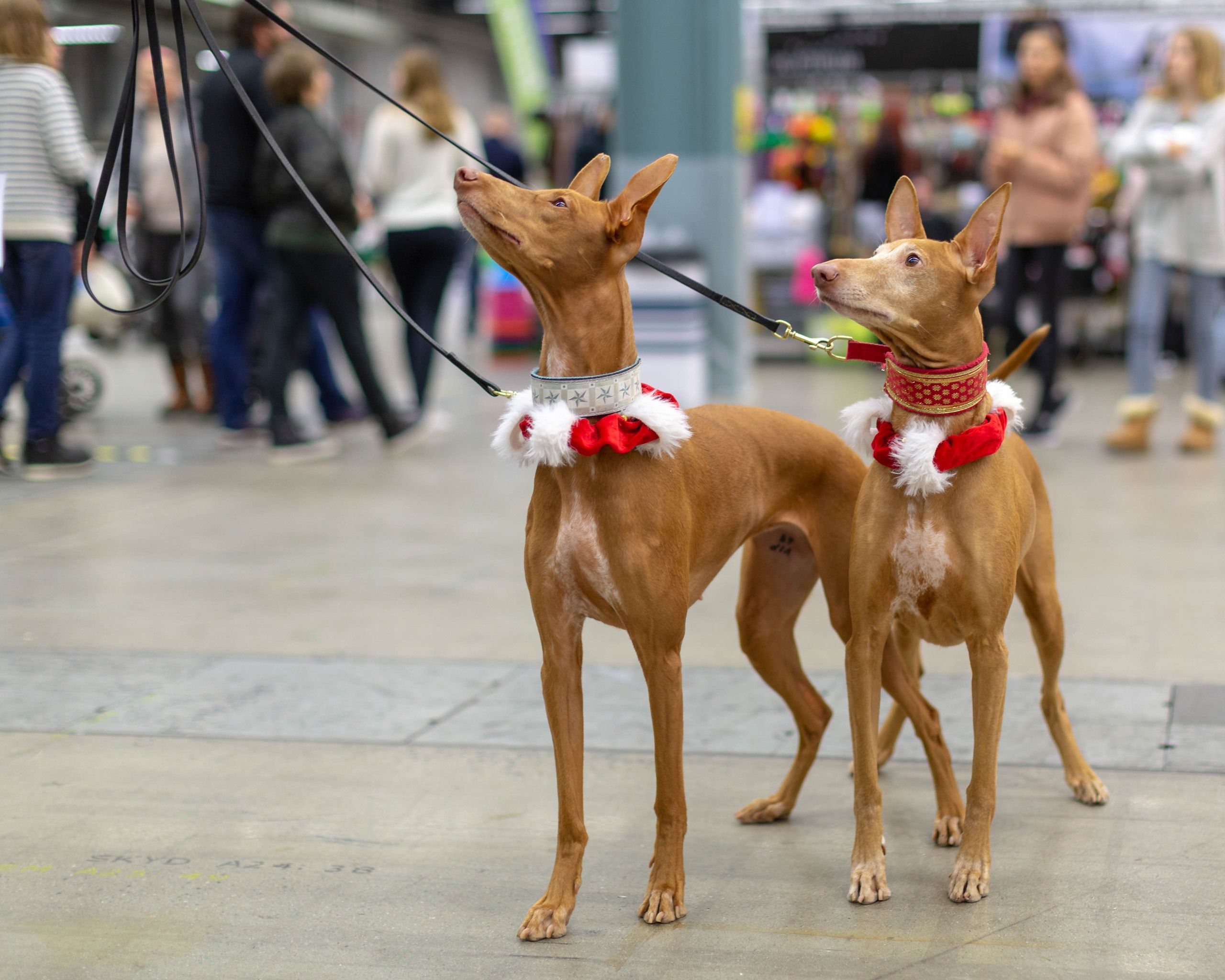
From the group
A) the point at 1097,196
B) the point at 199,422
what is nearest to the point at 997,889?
the point at 199,422

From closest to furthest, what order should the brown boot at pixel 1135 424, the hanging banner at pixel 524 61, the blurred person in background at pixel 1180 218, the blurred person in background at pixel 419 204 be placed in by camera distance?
the blurred person in background at pixel 1180 218
the brown boot at pixel 1135 424
the blurred person in background at pixel 419 204
the hanging banner at pixel 524 61

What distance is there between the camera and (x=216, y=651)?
4.50 metres

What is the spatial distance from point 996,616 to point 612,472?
0.83 meters

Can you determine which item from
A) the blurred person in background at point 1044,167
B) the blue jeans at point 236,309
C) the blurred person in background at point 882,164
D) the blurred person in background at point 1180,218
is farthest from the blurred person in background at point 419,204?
the blurred person in background at point 882,164

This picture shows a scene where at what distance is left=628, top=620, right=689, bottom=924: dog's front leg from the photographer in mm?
2625

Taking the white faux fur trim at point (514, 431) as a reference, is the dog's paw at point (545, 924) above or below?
below

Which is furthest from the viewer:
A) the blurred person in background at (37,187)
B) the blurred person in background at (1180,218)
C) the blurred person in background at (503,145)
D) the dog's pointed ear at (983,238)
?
the blurred person in background at (503,145)

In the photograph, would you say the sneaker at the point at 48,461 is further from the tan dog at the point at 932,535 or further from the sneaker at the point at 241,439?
the tan dog at the point at 932,535

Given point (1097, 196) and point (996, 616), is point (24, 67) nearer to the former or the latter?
point (996, 616)

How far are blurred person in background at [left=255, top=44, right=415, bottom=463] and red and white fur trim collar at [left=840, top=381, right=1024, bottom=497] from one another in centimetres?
507

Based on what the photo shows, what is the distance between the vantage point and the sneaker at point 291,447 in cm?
788

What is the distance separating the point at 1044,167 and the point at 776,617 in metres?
5.27

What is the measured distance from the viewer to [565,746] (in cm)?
272

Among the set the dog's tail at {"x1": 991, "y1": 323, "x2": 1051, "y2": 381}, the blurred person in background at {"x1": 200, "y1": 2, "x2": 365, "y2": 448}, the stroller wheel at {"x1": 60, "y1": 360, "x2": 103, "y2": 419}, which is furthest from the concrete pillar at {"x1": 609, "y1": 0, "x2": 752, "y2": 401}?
the dog's tail at {"x1": 991, "y1": 323, "x2": 1051, "y2": 381}
